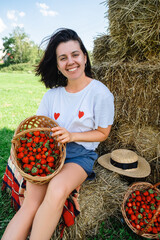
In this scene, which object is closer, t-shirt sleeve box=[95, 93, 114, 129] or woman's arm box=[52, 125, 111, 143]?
woman's arm box=[52, 125, 111, 143]

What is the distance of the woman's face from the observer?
5.61 feet

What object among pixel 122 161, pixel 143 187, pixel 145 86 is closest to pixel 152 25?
pixel 145 86

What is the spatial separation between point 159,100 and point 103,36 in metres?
1.41

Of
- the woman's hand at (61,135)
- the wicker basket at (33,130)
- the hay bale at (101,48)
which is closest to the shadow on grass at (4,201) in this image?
the wicker basket at (33,130)

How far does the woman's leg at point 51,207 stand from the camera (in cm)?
131

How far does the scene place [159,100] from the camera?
2123 mm

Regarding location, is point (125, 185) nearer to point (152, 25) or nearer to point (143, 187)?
point (143, 187)

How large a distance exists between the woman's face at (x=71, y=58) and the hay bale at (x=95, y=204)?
4.03ft

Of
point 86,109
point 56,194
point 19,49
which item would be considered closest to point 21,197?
point 56,194

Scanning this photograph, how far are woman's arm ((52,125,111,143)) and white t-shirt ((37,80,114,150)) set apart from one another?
7 cm

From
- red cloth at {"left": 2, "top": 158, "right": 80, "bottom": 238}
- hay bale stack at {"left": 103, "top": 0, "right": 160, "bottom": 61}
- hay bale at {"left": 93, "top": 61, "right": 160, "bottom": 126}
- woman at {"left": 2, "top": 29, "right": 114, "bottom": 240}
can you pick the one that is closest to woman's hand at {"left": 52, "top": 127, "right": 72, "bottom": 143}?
woman at {"left": 2, "top": 29, "right": 114, "bottom": 240}

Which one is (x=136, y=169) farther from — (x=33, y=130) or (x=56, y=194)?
(x=33, y=130)

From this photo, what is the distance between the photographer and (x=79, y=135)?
1.70 m

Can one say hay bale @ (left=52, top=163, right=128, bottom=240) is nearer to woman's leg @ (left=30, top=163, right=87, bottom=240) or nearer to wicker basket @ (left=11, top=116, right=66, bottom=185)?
woman's leg @ (left=30, top=163, right=87, bottom=240)
